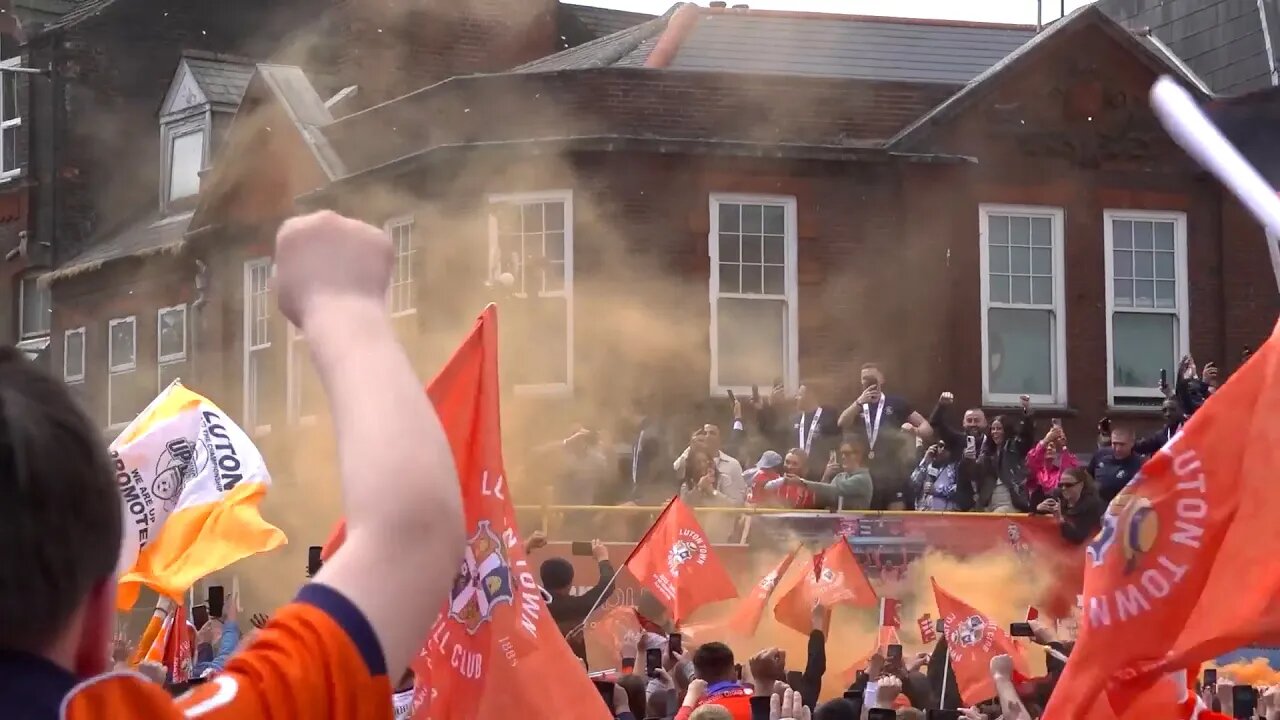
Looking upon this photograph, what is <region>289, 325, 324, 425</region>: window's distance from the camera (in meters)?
21.9

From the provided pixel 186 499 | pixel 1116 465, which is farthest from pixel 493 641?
pixel 1116 465

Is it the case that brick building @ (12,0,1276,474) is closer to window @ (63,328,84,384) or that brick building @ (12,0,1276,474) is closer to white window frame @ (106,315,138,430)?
→ white window frame @ (106,315,138,430)

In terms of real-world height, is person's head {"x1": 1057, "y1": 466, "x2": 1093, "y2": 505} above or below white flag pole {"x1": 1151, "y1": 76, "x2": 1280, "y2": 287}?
below

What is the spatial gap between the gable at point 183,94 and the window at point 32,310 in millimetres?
3839

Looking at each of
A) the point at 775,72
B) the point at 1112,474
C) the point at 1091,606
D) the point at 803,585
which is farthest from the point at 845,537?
the point at 1091,606

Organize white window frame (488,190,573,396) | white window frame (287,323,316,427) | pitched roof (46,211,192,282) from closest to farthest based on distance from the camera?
1. white window frame (488,190,573,396)
2. white window frame (287,323,316,427)
3. pitched roof (46,211,192,282)

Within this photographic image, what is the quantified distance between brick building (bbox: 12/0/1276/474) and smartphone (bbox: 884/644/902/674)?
7510 millimetres

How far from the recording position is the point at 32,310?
30234 mm

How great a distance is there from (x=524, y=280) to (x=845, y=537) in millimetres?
6281

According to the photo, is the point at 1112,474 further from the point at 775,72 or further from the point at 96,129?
the point at 96,129

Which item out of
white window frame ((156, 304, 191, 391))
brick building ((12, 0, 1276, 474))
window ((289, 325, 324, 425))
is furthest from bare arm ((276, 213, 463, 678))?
white window frame ((156, 304, 191, 391))

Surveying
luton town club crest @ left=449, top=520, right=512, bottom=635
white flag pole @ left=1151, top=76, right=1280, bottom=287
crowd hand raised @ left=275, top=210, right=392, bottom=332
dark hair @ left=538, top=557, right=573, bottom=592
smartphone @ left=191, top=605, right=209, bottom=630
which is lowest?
smartphone @ left=191, top=605, right=209, bottom=630

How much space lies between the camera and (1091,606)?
4266 mm

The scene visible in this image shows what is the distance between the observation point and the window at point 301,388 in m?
21.9
